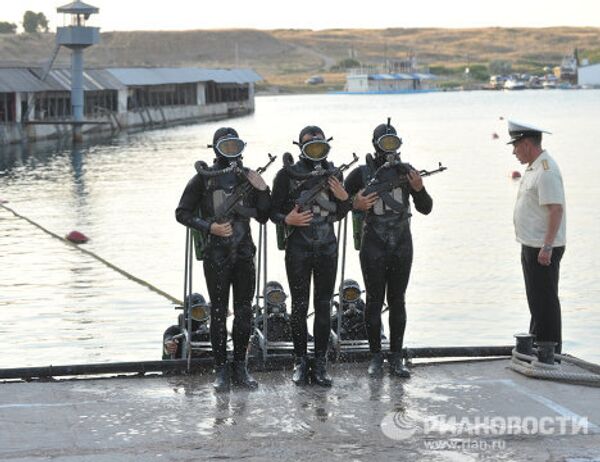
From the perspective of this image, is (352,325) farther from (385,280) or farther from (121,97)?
(121,97)

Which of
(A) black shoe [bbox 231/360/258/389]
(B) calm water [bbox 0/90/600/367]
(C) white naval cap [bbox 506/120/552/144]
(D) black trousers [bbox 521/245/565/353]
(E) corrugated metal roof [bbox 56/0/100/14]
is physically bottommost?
(B) calm water [bbox 0/90/600/367]

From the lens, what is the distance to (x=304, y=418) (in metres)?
9.72

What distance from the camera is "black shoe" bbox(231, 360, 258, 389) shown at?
35.1 feet

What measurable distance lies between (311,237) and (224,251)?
2.37ft

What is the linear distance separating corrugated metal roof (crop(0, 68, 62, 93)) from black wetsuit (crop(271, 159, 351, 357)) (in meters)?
70.6

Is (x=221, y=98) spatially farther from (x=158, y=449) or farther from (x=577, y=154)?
(x=158, y=449)

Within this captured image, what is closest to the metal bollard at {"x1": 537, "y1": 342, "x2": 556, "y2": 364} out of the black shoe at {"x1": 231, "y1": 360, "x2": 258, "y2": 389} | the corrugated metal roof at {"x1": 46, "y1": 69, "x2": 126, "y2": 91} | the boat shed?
the black shoe at {"x1": 231, "y1": 360, "x2": 258, "y2": 389}

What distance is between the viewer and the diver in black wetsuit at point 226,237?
1061cm

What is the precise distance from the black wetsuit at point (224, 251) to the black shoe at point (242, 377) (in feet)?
0.19

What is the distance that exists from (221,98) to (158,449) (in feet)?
411

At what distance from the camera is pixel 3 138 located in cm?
8050

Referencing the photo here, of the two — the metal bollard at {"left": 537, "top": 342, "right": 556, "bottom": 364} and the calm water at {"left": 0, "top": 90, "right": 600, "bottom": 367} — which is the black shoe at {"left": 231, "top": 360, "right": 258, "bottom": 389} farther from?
the calm water at {"left": 0, "top": 90, "right": 600, "bottom": 367}

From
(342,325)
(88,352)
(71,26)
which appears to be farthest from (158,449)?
(71,26)

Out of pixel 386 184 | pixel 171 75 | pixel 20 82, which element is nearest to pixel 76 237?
pixel 386 184
